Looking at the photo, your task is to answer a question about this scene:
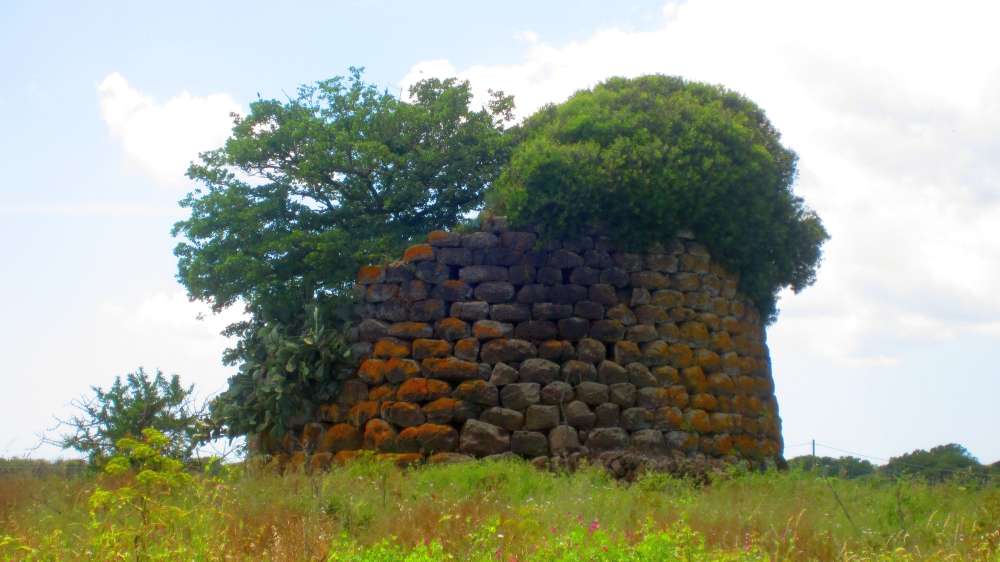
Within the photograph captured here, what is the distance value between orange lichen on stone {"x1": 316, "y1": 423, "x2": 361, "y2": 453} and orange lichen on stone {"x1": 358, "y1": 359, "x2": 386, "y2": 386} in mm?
498

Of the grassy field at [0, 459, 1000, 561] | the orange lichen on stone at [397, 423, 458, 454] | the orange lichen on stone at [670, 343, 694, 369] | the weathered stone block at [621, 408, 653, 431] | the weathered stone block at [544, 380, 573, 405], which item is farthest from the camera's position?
the orange lichen on stone at [670, 343, 694, 369]

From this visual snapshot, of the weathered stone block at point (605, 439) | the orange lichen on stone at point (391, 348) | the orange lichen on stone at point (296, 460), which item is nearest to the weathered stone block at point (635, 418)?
the weathered stone block at point (605, 439)

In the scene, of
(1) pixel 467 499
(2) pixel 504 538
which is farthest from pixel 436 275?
(2) pixel 504 538

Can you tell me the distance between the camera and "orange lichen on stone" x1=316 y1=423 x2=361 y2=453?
33.9 ft

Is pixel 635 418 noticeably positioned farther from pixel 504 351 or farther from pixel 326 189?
pixel 326 189

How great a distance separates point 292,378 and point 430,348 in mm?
1533

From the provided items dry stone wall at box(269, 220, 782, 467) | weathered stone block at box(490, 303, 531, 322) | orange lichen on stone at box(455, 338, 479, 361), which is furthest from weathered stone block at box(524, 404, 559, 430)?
weathered stone block at box(490, 303, 531, 322)

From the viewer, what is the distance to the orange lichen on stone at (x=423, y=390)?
10.1 m

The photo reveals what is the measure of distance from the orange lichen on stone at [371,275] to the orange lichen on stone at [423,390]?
3.98 ft

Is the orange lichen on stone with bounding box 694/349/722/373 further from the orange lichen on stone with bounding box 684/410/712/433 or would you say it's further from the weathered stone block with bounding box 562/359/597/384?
the weathered stone block with bounding box 562/359/597/384

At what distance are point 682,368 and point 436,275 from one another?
2.79 meters

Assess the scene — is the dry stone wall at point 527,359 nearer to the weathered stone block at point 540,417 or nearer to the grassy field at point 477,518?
the weathered stone block at point 540,417

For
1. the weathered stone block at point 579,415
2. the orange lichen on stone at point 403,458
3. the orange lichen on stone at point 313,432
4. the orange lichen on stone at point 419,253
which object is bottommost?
the orange lichen on stone at point 403,458

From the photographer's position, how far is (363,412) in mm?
10352
